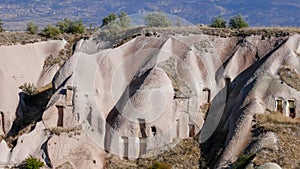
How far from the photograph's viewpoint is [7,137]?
38.4m

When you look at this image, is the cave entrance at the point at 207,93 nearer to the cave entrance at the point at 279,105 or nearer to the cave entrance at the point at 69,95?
the cave entrance at the point at 279,105

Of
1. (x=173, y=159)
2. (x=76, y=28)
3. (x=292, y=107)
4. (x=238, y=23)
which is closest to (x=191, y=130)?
(x=173, y=159)

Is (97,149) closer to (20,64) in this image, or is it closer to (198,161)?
(198,161)

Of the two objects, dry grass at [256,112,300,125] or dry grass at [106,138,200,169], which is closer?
dry grass at [256,112,300,125]

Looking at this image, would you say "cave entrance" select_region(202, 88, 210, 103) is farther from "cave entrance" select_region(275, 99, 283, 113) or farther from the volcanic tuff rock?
"cave entrance" select_region(275, 99, 283, 113)

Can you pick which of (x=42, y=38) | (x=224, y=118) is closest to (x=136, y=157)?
(x=224, y=118)

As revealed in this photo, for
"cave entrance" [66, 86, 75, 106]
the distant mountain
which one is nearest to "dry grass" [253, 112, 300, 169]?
"cave entrance" [66, 86, 75, 106]

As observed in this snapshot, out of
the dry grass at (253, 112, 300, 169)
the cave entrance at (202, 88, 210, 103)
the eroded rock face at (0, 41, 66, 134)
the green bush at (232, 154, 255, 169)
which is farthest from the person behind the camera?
the eroded rock face at (0, 41, 66, 134)

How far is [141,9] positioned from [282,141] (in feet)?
404

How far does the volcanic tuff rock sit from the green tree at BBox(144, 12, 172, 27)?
4.17m

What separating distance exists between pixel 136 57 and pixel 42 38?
12312 millimetres

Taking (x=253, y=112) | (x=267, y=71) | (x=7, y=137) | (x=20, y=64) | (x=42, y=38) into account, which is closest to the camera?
(x=253, y=112)

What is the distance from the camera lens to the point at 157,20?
144 ft

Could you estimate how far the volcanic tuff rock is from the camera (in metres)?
33.3
